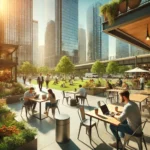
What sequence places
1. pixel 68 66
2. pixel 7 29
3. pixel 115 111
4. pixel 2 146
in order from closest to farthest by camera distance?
pixel 2 146 < pixel 115 111 < pixel 68 66 < pixel 7 29

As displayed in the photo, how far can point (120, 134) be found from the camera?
14.3ft

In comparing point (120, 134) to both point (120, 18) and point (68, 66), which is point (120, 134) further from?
point (68, 66)

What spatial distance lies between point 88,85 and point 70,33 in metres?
131

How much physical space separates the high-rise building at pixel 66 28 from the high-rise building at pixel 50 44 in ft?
50.5

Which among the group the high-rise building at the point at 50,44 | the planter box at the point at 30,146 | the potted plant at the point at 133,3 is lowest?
the planter box at the point at 30,146

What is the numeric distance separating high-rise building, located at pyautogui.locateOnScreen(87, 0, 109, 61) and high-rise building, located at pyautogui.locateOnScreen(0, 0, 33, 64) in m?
78.7

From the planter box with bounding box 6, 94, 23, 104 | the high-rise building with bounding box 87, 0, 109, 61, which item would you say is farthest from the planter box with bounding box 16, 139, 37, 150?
the high-rise building with bounding box 87, 0, 109, 61

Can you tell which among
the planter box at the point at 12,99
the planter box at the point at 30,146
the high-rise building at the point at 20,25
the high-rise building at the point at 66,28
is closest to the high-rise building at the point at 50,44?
the high-rise building at the point at 66,28

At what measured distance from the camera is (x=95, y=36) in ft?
585

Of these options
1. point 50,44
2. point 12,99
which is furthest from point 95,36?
point 12,99

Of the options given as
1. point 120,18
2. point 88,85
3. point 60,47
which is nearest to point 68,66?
point 88,85

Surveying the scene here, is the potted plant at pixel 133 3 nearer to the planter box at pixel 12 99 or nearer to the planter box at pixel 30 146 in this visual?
the planter box at pixel 30 146

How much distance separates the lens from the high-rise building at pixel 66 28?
5295 inches

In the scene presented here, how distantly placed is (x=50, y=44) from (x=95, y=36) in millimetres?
59522
